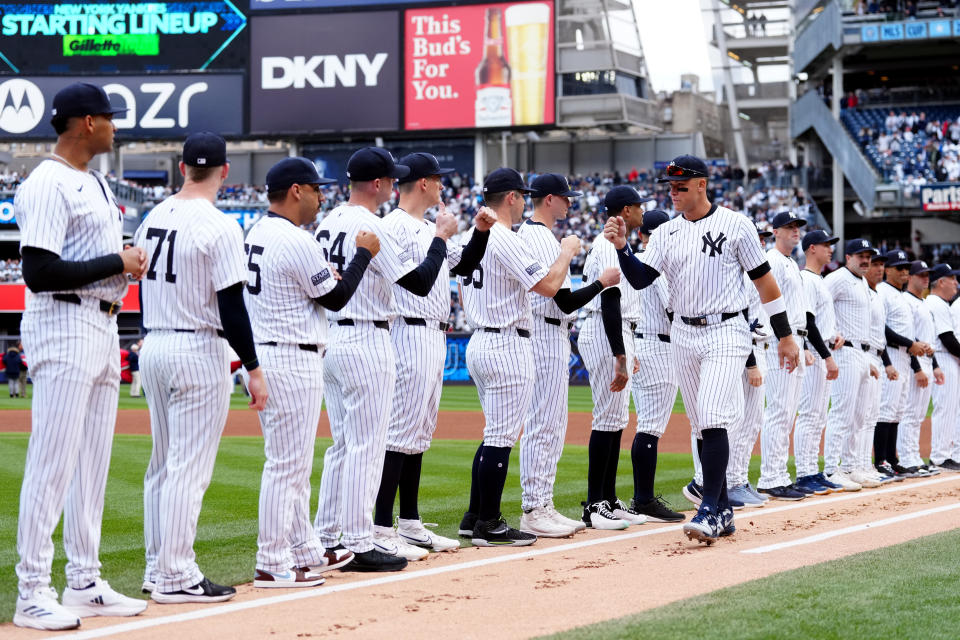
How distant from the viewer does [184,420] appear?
4.69m

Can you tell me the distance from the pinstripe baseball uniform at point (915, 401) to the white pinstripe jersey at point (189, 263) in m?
8.07

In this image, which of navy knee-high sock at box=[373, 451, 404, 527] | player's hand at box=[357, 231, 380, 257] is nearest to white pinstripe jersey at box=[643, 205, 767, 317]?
navy knee-high sock at box=[373, 451, 404, 527]

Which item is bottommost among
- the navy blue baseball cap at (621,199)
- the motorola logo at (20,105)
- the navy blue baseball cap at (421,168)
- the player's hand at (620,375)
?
the player's hand at (620,375)

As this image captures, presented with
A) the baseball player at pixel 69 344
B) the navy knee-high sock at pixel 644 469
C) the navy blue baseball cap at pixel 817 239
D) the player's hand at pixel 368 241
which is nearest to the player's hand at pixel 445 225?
the player's hand at pixel 368 241

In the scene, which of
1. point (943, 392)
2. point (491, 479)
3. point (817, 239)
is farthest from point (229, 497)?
point (943, 392)

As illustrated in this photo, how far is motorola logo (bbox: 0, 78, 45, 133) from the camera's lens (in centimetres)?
3872

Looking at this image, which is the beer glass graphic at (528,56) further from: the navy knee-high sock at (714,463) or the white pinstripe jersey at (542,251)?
the navy knee-high sock at (714,463)

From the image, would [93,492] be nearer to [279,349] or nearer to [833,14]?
[279,349]

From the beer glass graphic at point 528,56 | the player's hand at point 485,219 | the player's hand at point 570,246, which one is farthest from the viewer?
the beer glass graphic at point 528,56

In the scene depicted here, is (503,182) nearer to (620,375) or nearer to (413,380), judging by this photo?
(413,380)

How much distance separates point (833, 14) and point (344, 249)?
102 ft

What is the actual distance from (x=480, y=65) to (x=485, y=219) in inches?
1270

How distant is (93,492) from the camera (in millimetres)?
4547

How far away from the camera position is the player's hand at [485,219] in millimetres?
5844
